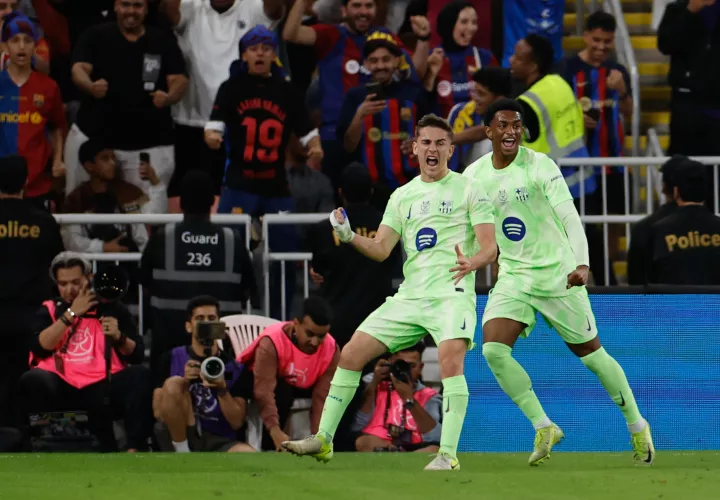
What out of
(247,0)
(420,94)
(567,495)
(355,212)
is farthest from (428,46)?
(567,495)

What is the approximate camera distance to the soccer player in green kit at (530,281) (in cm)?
1029

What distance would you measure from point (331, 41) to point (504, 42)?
1.74 meters

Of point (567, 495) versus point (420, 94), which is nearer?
point (567, 495)

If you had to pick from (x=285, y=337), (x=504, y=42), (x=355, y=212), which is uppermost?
(x=504, y=42)

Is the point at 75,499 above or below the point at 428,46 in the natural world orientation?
below

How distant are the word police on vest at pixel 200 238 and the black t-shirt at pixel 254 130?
1.33m

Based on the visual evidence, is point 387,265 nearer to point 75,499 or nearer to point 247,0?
point 247,0

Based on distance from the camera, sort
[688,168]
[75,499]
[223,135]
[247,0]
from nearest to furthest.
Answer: [75,499]
[688,168]
[223,135]
[247,0]

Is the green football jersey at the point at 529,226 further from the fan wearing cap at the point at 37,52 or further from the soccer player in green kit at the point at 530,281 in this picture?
the fan wearing cap at the point at 37,52

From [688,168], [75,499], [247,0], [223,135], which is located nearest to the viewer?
[75,499]

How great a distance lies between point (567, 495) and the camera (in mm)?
8328

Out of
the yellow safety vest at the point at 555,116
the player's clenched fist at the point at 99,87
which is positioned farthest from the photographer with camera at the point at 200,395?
the yellow safety vest at the point at 555,116

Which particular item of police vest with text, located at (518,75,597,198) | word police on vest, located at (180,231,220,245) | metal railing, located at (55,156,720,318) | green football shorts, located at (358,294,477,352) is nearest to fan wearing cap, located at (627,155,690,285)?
metal railing, located at (55,156,720,318)

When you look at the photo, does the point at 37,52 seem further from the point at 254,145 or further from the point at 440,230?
the point at 440,230
